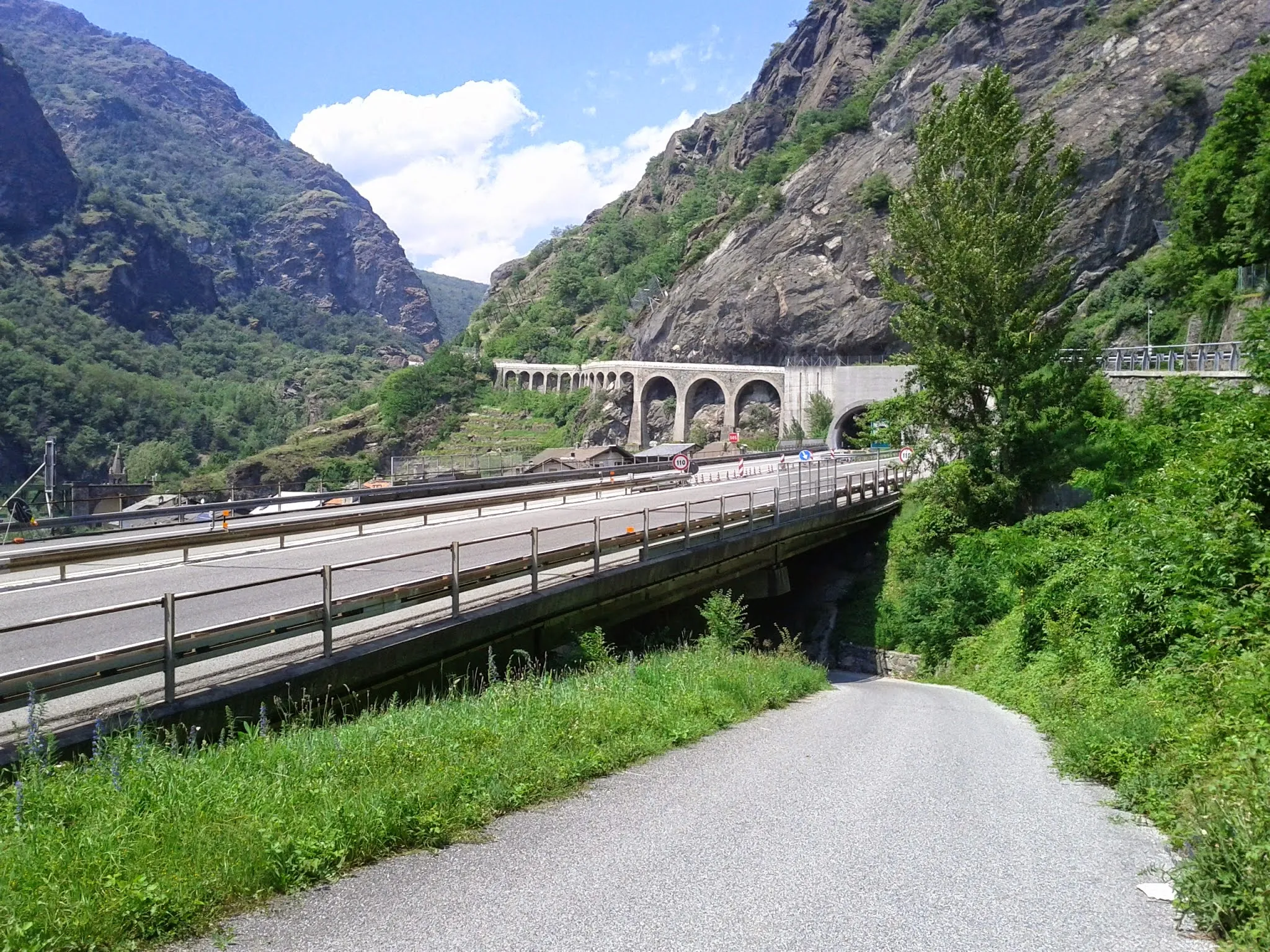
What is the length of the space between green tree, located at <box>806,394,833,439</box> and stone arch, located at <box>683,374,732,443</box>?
13171mm

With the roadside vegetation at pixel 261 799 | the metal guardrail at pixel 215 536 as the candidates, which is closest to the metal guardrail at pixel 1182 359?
the metal guardrail at pixel 215 536

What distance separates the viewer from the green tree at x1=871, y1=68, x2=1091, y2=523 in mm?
28078

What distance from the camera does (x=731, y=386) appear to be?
93.6 m

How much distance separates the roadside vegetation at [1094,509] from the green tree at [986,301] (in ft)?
0.23

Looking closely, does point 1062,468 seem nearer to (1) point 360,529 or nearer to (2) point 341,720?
(1) point 360,529

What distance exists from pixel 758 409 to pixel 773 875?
86564 millimetres

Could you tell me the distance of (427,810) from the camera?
621 centimetres

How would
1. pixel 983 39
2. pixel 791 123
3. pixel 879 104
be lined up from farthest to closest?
pixel 791 123, pixel 879 104, pixel 983 39

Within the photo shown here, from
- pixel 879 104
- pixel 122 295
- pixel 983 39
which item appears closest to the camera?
pixel 983 39

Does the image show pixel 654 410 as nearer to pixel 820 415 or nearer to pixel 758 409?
pixel 758 409

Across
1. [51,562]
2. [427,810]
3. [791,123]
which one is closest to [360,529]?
[51,562]

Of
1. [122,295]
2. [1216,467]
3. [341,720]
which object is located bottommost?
[341,720]

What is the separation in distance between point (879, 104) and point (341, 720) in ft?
312

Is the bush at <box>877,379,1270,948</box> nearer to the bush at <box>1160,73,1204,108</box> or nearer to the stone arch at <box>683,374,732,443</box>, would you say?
the bush at <box>1160,73,1204,108</box>
